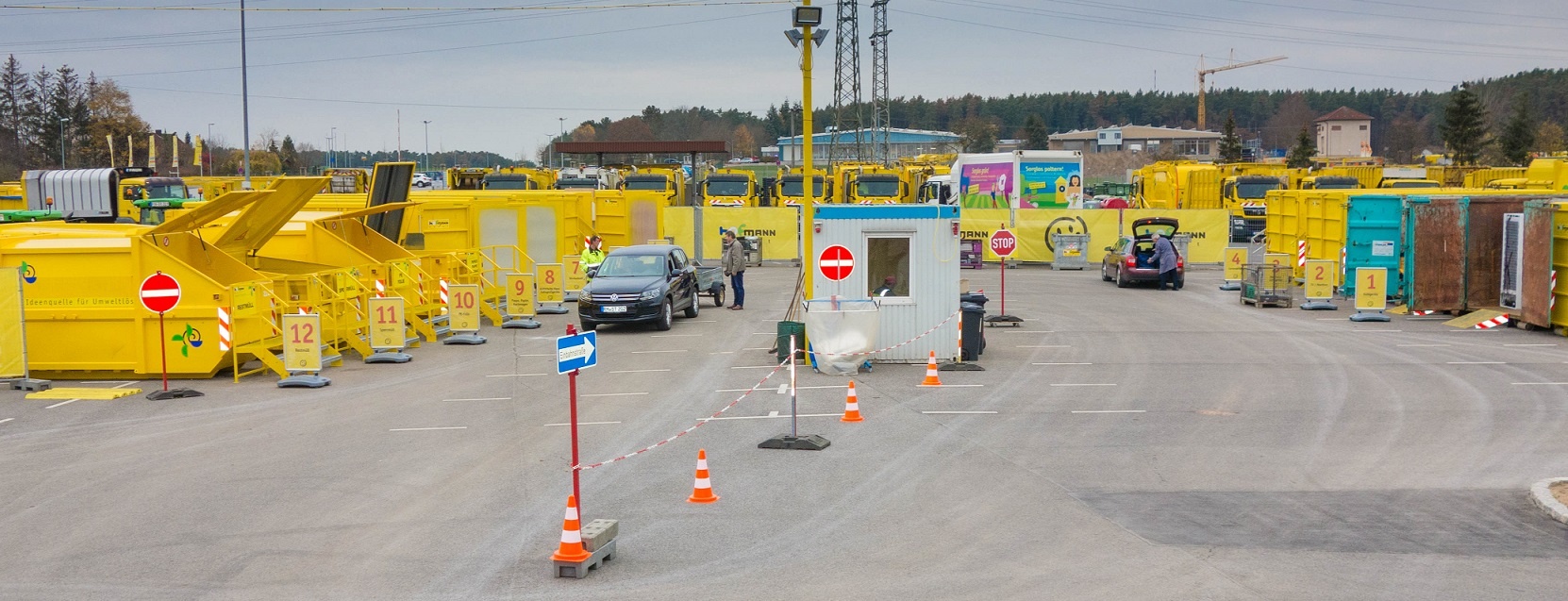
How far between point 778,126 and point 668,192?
144260 millimetres

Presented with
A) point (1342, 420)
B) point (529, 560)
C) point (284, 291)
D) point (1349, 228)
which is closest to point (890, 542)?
point (529, 560)

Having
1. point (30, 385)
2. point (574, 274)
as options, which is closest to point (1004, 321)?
point (574, 274)

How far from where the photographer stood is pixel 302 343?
19.0 m

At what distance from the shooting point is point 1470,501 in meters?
11.3

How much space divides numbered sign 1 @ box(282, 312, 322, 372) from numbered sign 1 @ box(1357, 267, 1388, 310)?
19291mm

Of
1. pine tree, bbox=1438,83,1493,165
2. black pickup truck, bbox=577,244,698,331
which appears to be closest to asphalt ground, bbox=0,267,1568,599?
black pickup truck, bbox=577,244,698,331

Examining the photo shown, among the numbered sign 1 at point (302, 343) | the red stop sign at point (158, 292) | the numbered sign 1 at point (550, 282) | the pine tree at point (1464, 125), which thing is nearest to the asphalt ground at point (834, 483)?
the numbered sign 1 at point (302, 343)

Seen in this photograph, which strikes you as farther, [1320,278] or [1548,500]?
[1320,278]

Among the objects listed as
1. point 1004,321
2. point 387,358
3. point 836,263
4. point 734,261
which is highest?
point 836,263

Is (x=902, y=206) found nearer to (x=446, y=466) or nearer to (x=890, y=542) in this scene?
(x=446, y=466)

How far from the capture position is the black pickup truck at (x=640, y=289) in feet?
81.0

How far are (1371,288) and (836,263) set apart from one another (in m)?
13.0

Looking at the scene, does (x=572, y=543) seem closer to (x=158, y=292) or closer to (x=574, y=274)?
(x=158, y=292)

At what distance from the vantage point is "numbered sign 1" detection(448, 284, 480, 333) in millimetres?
23938
